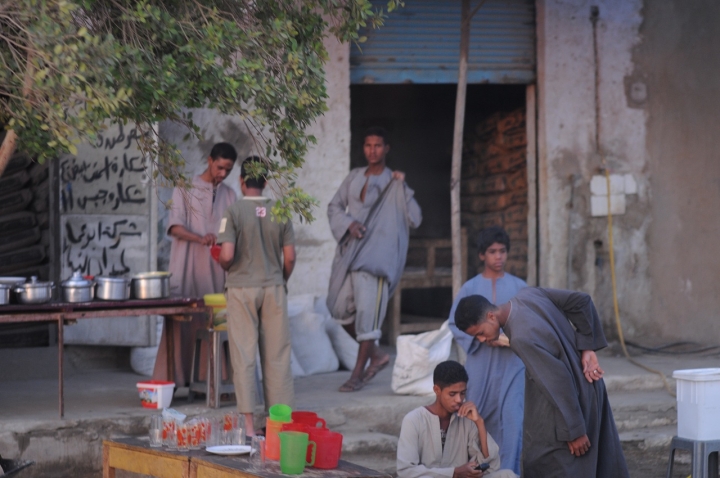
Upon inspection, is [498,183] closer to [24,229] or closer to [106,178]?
[106,178]

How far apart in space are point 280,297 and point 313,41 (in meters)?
1.98

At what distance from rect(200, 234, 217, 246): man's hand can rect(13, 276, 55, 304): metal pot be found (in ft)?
3.63

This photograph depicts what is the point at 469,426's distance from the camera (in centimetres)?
477

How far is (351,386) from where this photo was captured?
6.96 meters

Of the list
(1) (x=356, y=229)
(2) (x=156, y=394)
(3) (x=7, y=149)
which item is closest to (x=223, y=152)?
(1) (x=356, y=229)

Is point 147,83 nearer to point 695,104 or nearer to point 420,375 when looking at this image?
point 420,375

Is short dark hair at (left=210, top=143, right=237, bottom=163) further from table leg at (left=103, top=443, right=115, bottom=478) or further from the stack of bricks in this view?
the stack of bricks

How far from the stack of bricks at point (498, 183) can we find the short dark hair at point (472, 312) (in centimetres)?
503

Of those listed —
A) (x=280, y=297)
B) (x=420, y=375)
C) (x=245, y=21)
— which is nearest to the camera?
(x=245, y=21)

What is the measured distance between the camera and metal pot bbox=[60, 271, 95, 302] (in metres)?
5.93

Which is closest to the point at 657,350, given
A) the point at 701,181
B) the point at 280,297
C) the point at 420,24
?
the point at 701,181

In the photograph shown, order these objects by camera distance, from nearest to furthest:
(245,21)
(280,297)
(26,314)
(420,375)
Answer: (245,21) < (26,314) < (280,297) < (420,375)

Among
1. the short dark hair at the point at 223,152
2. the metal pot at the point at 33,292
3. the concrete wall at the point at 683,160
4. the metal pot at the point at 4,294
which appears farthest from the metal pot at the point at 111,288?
the concrete wall at the point at 683,160

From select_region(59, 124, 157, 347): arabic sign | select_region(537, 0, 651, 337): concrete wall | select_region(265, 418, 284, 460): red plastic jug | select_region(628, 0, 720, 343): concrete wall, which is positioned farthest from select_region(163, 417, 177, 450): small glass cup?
select_region(628, 0, 720, 343): concrete wall
